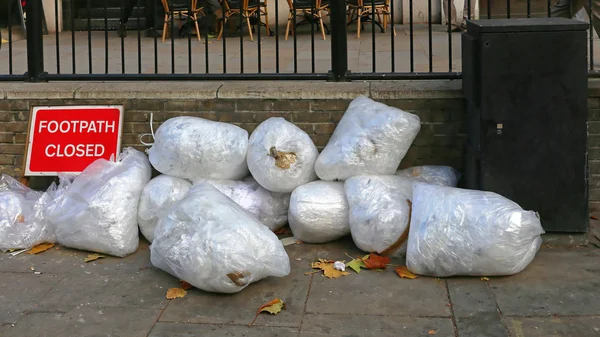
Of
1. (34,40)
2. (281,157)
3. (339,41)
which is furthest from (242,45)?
(34,40)

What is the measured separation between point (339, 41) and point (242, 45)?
0.87m

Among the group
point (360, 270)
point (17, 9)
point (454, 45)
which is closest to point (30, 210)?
point (360, 270)

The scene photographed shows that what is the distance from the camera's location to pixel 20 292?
204 inches

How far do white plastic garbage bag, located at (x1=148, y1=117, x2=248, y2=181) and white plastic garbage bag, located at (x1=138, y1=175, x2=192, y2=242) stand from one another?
15 cm

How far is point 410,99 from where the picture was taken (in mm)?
6246

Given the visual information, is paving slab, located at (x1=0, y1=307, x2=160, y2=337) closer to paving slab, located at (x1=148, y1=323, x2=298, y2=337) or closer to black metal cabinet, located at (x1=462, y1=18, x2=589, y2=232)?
paving slab, located at (x1=148, y1=323, x2=298, y2=337)

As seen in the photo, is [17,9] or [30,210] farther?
[17,9]

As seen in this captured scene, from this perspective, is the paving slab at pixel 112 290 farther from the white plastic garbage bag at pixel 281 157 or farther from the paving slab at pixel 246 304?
the white plastic garbage bag at pixel 281 157

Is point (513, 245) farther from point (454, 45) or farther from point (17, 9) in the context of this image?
point (17, 9)

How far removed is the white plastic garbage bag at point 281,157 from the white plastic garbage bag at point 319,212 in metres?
0.11

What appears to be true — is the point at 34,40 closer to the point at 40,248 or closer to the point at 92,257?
the point at 40,248

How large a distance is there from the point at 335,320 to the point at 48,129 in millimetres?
2968

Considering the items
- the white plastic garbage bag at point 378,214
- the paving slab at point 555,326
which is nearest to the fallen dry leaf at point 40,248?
the white plastic garbage bag at point 378,214

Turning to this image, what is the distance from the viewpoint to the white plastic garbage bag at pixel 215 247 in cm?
492
